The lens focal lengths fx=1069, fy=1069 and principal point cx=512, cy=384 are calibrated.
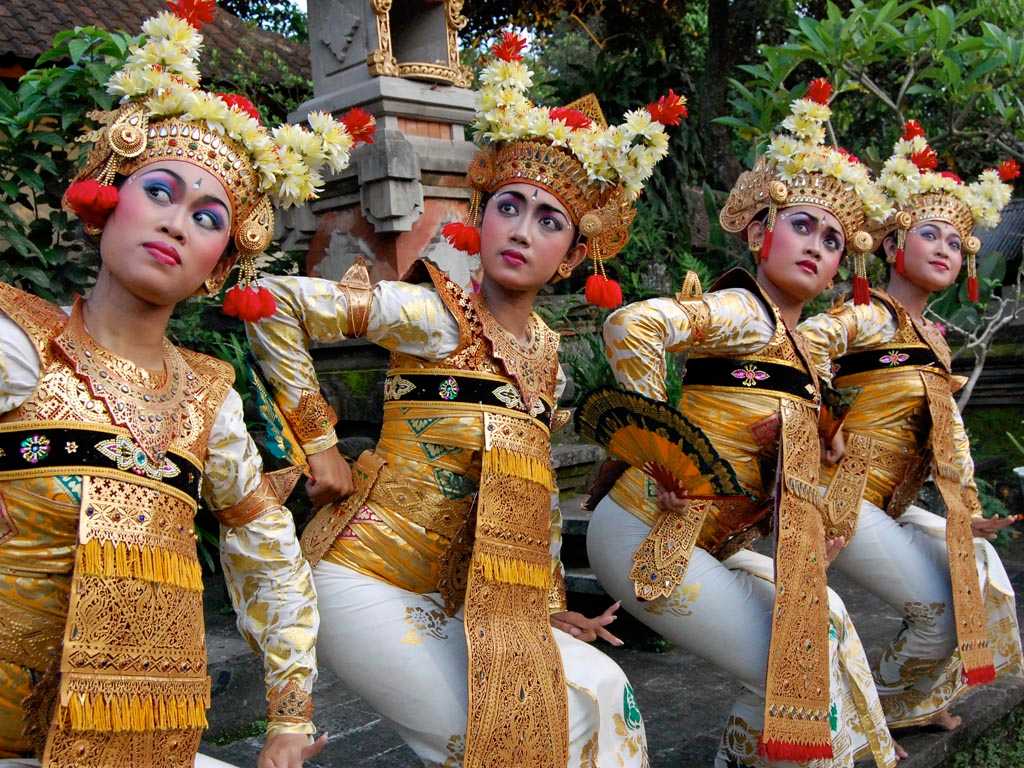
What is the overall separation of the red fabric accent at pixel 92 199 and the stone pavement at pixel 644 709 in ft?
7.15

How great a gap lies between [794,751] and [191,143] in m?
2.43

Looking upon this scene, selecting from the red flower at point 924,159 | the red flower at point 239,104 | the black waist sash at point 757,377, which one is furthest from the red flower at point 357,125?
the red flower at point 924,159

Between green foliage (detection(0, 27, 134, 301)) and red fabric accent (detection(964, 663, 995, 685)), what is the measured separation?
3794mm

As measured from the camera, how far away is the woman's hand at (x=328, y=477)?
2770 mm

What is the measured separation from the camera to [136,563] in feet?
6.85

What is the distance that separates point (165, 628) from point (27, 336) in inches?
24.9

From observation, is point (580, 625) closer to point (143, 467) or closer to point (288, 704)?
point (288, 704)

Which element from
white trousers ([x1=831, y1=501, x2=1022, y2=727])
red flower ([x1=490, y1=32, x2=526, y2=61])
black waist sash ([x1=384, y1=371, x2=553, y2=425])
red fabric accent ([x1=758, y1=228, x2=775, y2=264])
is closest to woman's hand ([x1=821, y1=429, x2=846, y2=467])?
white trousers ([x1=831, y1=501, x2=1022, y2=727])

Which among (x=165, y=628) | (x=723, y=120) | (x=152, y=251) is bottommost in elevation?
(x=165, y=628)

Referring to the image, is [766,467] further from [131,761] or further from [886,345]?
[131,761]

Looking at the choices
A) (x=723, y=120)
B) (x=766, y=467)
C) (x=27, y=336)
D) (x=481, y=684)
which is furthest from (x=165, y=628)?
(x=723, y=120)

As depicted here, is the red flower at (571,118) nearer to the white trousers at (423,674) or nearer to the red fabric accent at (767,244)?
the red fabric accent at (767,244)

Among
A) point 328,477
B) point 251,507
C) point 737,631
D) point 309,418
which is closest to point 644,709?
point 737,631

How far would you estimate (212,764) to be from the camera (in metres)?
2.31
